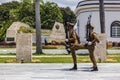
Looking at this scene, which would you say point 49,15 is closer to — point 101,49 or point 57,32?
point 57,32

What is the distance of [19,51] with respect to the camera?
2456 centimetres

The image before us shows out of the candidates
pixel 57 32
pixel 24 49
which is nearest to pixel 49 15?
pixel 57 32

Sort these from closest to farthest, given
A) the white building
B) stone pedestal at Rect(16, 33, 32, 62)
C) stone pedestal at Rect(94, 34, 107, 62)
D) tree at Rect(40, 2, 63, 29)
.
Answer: stone pedestal at Rect(16, 33, 32, 62) < stone pedestal at Rect(94, 34, 107, 62) < the white building < tree at Rect(40, 2, 63, 29)

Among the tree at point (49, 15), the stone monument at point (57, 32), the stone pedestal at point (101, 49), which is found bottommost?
the stone pedestal at point (101, 49)

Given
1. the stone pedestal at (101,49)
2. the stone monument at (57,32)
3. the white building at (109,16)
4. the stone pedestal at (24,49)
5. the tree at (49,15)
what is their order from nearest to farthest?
the stone pedestal at (24,49) < the stone pedestal at (101,49) < the white building at (109,16) < the stone monument at (57,32) < the tree at (49,15)

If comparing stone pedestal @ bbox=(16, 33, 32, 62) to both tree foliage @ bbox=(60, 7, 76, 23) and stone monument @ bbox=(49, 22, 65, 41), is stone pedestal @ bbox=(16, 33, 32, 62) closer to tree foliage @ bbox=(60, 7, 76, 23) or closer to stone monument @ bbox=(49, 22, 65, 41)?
stone monument @ bbox=(49, 22, 65, 41)

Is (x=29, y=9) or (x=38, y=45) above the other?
(x=29, y=9)

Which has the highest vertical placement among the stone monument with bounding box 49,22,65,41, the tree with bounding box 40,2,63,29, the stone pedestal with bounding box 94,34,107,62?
the tree with bounding box 40,2,63,29

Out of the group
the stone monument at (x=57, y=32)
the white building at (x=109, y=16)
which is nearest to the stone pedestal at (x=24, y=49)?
the white building at (x=109, y=16)

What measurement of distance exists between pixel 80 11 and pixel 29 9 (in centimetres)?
3068

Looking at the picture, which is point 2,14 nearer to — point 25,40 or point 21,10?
point 21,10

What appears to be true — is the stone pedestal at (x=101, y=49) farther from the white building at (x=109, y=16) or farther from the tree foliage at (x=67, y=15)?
the tree foliage at (x=67, y=15)

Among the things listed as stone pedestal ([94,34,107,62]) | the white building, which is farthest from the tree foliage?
stone pedestal ([94,34,107,62])

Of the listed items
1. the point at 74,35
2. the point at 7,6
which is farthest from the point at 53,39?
the point at 7,6
